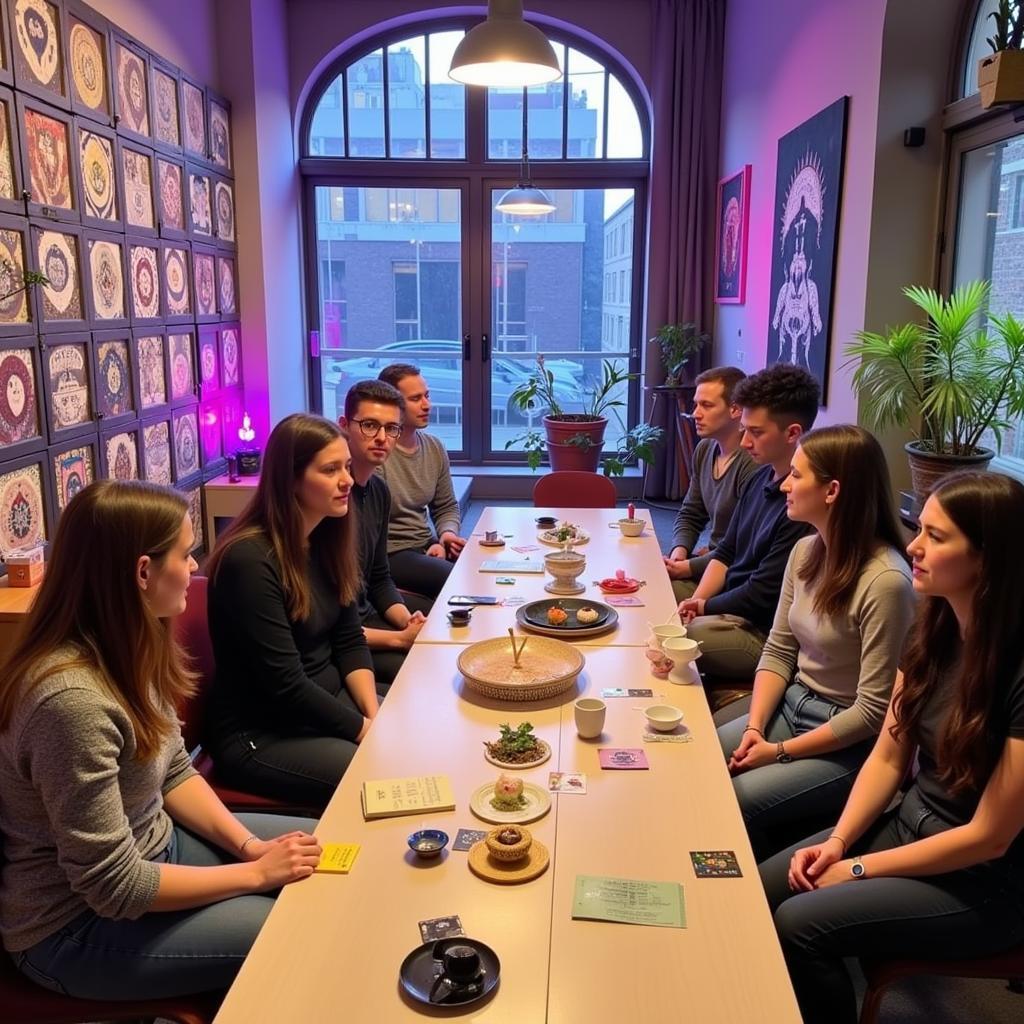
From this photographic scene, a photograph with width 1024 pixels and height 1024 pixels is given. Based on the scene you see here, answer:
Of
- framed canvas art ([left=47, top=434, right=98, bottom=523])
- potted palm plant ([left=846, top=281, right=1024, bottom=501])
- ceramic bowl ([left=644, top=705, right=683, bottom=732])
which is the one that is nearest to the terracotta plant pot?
potted palm plant ([left=846, top=281, right=1024, bottom=501])

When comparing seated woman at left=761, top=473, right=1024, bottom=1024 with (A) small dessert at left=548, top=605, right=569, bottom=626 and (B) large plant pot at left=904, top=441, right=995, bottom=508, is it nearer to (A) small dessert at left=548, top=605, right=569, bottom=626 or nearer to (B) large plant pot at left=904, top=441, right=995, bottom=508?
(A) small dessert at left=548, top=605, right=569, bottom=626

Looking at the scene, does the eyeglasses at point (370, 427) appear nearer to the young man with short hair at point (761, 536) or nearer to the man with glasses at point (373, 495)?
the man with glasses at point (373, 495)

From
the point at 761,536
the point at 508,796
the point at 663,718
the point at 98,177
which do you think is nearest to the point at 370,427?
the point at 761,536

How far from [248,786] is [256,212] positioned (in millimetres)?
4564

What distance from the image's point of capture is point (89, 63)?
381cm

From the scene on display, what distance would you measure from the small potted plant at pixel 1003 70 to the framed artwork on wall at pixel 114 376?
3.39m

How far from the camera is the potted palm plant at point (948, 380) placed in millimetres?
3006

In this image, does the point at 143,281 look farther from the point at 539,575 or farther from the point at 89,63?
the point at 539,575

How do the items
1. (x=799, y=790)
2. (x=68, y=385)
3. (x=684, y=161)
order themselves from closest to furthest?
(x=799, y=790) < (x=68, y=385) < (x=684, y=161)

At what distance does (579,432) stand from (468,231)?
1.90 meters

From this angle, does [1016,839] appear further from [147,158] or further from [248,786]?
[147,158]

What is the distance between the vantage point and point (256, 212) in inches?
227

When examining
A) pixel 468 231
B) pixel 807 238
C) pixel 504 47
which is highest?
pixel 504 47

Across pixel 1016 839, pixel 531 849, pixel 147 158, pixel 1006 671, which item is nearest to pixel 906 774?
pixel 1016 839
